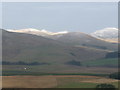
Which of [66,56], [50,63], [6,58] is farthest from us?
[66,56]

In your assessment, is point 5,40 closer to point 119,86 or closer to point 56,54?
point 56,54

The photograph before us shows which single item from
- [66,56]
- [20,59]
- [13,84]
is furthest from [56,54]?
[13,84]

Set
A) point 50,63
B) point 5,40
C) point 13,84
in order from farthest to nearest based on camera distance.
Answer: point 5,40 → point 50,63 → point 13,84

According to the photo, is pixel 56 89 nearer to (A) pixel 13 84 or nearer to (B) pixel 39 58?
(A) pixel 13 84

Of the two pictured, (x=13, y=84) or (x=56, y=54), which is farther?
(x=56, y=54)

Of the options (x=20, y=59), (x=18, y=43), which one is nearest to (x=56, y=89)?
(x=20, y=59)

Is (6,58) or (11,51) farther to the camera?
(11,51)

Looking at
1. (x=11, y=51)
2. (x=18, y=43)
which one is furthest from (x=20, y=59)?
(x=18, y=43)

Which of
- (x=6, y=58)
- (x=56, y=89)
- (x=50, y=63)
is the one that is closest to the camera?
(x=56, y=89)

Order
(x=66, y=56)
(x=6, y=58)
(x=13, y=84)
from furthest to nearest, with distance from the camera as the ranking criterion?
(x=66, y=56)
(x=6, y=58)
(x=13, y=84)
